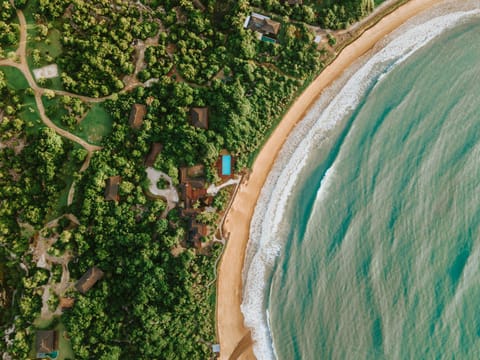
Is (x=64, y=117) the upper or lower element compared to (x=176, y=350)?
upper

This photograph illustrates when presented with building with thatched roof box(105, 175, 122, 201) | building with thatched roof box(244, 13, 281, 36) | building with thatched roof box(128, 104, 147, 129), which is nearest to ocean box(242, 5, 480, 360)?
building with thatched roof box(244, 13, 281, 36)

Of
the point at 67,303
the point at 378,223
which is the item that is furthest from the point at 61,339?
the point at 378,223

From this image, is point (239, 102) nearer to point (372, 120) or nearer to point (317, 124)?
point (317, 124)

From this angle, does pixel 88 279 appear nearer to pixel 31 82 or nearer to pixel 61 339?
pixel 61 339

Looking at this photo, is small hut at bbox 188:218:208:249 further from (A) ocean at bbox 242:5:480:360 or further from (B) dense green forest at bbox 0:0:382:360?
(A) ocean at bbox 242:5:480:360

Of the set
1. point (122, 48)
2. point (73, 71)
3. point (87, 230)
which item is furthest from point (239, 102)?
point (87, 230)

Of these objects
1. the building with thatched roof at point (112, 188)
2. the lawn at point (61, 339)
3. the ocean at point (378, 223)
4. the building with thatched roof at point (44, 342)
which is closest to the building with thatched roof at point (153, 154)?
the building with thatched roof at point (112, 188)
